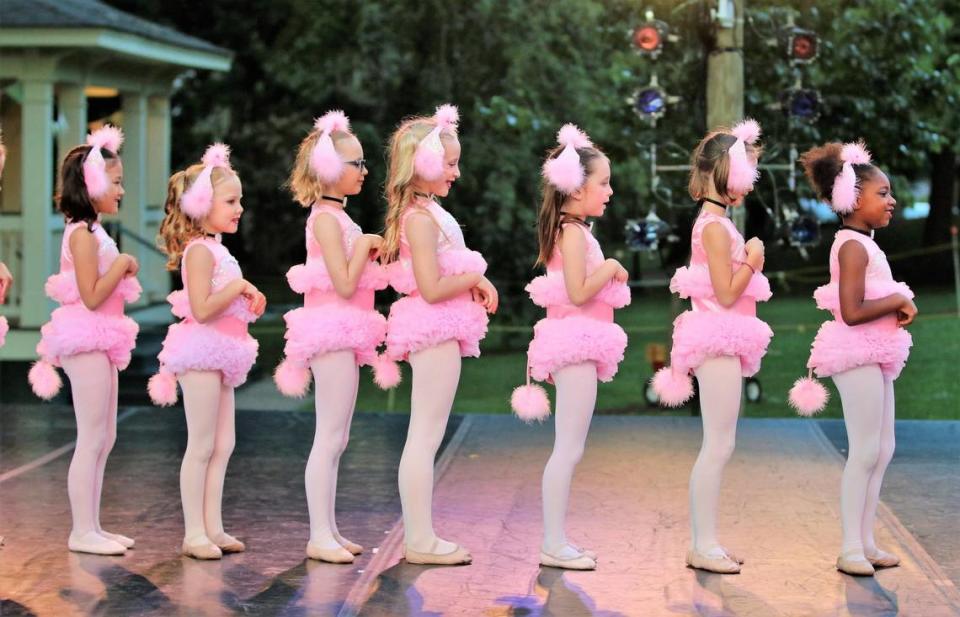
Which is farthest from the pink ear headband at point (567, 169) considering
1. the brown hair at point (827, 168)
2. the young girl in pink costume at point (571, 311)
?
the brown hair at point (827, 168)

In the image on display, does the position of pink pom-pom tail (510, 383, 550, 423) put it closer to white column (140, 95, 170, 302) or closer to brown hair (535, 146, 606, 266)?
brown hair (535, 146, 606, 266)

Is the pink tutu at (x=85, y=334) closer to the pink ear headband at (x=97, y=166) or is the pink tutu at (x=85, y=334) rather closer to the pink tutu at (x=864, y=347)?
the pink ear headband at (x=97, y=166)

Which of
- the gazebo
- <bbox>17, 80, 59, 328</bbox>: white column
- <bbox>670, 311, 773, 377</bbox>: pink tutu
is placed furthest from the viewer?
<bbox>17, 80, 59, 328</bbox>: white column

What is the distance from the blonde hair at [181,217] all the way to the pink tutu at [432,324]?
2.58ft

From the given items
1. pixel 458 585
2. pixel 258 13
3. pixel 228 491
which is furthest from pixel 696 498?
pixel 258 13

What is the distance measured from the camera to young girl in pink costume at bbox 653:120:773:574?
5.27 meters

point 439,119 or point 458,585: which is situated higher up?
point 439,119

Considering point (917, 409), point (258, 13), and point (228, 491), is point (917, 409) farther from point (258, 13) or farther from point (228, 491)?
point (258, 13)

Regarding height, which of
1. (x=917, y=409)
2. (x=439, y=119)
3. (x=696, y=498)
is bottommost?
(x=917, y=409)

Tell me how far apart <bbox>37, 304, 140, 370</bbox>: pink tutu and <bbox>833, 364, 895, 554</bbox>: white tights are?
8.34 feet

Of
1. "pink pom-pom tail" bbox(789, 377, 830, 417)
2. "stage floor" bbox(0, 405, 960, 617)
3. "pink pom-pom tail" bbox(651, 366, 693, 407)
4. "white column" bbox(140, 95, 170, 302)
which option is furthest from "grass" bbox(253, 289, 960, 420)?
"pink pom-pom tail" bbox(651, 366, 693, 407)

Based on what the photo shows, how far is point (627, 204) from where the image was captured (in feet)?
61.4

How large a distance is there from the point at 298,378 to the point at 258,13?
14179mm

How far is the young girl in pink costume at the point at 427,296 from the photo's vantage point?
531cm
